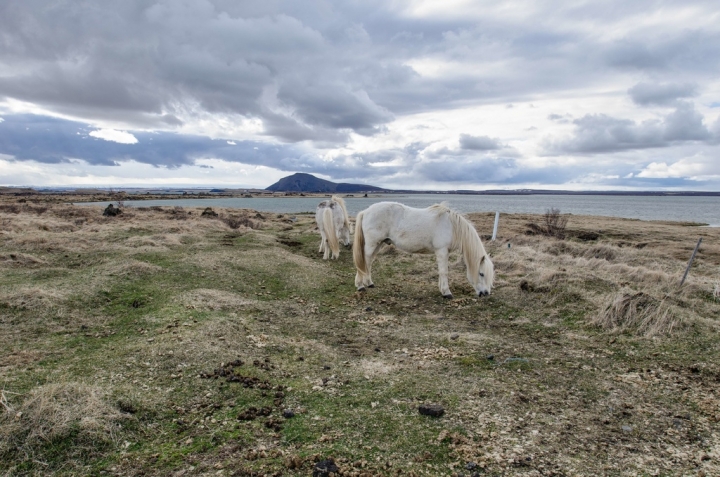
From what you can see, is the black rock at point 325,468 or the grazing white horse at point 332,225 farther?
the grazing white horse at point 332,225

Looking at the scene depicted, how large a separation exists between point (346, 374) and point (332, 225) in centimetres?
882

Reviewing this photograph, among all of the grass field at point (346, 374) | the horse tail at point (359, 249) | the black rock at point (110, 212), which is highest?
the black rock at point (110, 212)

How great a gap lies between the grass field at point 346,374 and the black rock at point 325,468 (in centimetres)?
8

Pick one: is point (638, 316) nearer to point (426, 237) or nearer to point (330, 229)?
point (426, 237)

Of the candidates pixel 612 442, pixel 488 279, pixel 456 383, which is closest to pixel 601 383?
pixel 612 442

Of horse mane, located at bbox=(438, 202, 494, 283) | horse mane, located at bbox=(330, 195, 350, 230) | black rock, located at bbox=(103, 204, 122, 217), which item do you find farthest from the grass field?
black rock, located at bbox=(103, 204, 122, 217)

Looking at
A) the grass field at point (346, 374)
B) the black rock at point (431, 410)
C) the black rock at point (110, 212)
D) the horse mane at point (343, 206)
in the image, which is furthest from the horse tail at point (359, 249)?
the black rock at point (110, 212)

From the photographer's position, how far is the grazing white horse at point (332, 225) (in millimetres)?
13680

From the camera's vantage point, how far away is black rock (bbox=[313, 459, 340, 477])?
319 cm

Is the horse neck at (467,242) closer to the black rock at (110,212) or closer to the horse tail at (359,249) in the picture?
the horse tail at (359,249)

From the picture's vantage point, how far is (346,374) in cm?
516

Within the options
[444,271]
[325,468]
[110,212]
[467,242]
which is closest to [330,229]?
[444,271]

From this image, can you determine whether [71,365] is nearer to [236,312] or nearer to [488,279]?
[236,312]

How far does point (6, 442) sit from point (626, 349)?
773 centimetres
